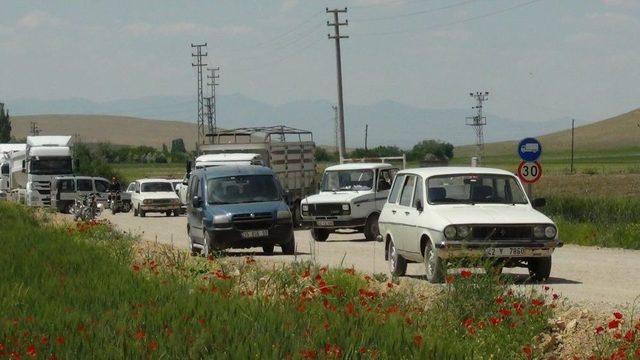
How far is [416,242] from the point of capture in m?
19.4

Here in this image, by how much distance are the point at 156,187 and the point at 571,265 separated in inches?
1558

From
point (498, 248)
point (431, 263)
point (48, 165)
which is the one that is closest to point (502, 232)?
point (498, 248)

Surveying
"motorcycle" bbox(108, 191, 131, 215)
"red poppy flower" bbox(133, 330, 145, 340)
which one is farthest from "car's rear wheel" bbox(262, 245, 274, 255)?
"motorcycle" bbox(108, 191, 131, 215)

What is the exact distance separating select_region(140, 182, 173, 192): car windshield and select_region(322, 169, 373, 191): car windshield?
25.6m

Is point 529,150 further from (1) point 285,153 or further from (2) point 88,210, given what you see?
(2) point 88,210

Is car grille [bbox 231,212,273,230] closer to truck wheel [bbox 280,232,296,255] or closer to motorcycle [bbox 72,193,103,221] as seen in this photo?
truck wheel [bbox 280,232,296,255]

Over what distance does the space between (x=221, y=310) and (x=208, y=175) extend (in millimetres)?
17524

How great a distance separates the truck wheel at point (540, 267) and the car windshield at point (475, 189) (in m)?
1.03

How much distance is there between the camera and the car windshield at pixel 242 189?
2777cm

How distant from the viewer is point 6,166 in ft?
252

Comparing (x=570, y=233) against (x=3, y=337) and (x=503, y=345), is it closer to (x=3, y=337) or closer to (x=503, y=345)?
(x=503, y=345)

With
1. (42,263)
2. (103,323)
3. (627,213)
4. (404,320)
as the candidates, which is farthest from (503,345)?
(627,213)

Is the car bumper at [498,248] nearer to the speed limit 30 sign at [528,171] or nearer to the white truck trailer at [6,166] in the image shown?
the speed limit 30 sign at [528,171]

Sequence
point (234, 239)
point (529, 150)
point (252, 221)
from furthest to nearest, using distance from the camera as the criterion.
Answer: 1. point (529, 150)
2. point (252, 221)
3. point (234, 239)
